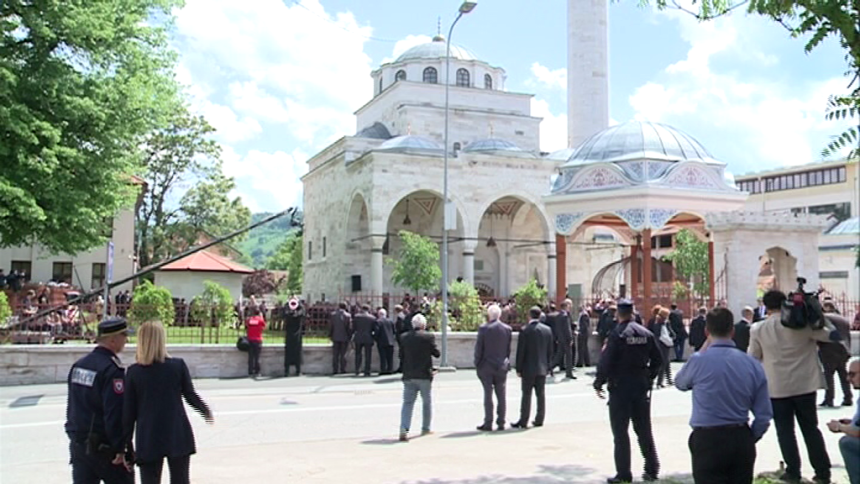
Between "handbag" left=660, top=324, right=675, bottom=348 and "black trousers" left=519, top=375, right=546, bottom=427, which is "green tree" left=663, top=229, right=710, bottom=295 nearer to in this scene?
"handbag" left=660, top=324, right=675, bottom=348

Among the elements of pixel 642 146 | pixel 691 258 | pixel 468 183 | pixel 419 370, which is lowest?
pixel 419 370

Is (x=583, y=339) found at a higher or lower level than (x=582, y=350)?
higher

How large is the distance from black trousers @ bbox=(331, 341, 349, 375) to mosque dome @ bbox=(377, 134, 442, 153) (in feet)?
67.7

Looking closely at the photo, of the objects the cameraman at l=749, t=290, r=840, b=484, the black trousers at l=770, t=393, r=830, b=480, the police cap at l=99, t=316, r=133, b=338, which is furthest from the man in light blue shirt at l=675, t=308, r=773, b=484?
the police cap at l=99, t=316, r=133, b=338

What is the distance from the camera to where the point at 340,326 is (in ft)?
60.0

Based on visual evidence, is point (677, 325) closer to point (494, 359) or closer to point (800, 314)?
point (494, 359)

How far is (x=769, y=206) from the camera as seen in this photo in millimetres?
67500

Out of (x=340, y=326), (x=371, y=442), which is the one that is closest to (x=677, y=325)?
(x=340, y=326)

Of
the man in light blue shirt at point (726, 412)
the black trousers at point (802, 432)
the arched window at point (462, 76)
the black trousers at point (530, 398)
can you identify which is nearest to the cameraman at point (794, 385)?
the black trousers at point (802, 432)

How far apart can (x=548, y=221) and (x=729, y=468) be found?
36.3 metres

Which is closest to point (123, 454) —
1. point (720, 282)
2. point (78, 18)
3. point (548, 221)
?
point (78, 18)

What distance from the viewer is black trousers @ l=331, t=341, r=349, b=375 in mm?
18641

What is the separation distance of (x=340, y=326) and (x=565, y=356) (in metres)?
5.08

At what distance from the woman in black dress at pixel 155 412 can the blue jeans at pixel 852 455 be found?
418 cm
